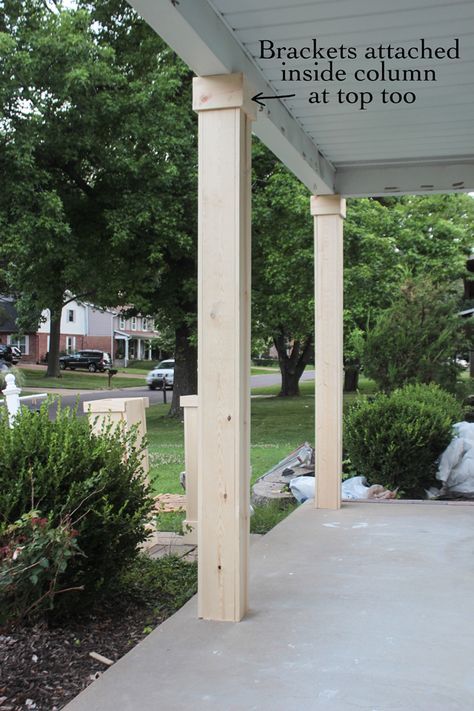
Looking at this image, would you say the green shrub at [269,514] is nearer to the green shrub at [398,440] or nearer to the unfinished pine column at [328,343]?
the unfinished pine column at [328,343]

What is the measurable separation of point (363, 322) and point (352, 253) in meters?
3.81

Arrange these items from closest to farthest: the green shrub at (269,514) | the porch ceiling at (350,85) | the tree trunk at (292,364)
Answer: the porch ceiling at (350,85) → the green shrub at (269,514) → the tree trunk at (292,364)

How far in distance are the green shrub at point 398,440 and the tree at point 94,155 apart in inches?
335

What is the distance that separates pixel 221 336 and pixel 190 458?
206cm

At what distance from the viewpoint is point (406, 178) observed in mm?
6430

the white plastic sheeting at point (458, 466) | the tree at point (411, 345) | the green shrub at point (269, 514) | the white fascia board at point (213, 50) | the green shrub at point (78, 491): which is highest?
the white fascia board at point (213, 50)

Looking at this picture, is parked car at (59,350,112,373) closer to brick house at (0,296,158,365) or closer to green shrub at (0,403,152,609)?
brick house at (0,296,158,365)

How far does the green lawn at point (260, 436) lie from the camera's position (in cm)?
1066

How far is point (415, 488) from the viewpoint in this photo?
24.8ft

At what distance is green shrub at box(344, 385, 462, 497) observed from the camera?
Answer: 730 cm

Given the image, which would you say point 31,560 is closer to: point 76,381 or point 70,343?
point 76,381

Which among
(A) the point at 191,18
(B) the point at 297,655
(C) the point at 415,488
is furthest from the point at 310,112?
(C) the point at 415,488

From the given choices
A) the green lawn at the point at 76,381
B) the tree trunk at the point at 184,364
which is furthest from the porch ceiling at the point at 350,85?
the green lawn at the point at 76,381

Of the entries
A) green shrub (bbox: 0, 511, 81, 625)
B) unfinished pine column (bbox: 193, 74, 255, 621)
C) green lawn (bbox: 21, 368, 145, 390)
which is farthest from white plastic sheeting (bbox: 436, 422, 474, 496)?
green lawn (bbox: 21, 368, 145, 390)
